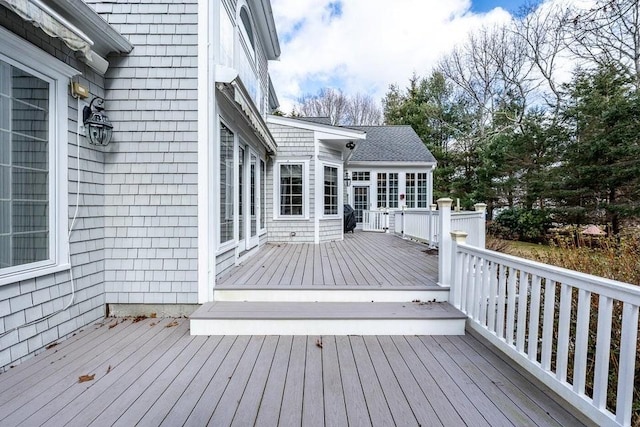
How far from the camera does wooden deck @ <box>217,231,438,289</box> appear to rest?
385cm

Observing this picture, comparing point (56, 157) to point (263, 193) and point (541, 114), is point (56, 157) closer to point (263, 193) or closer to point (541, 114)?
point (263, 193)

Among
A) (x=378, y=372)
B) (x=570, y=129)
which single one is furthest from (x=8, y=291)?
(x=570, y=129)

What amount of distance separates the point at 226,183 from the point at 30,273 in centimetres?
238

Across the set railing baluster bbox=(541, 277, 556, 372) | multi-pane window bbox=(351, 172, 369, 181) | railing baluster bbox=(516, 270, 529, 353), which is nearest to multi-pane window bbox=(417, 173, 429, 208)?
multi-pane window bbox=(351, 172, 369, 181)

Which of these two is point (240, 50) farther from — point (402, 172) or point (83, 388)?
point (402, 172)

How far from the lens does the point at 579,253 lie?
381 cm

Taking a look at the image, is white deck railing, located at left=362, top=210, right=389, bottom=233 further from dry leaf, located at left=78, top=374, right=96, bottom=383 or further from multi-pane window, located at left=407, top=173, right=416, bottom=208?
dry leaf, located at left=78, top=374, right=96, bottom=383

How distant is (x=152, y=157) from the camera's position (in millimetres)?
3641

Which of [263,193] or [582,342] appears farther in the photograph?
[263,193]

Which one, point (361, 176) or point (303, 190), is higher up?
→ point (361, 176)

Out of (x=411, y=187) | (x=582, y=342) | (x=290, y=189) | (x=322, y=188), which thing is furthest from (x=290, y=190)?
(x=411, y=187)

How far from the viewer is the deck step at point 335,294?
3611 mm

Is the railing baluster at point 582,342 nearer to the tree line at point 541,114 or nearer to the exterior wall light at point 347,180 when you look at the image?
the tree line at point 541,114

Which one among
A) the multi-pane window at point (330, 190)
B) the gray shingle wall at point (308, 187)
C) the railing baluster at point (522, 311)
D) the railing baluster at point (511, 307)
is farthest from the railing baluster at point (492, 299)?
the multi-pane window at point (330, 190)
